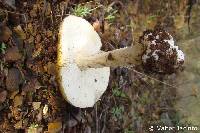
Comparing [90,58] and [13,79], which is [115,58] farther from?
[13,79]

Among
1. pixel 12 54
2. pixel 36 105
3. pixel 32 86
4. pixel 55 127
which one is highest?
pixel 12 54

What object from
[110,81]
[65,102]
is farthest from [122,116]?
[65,102]

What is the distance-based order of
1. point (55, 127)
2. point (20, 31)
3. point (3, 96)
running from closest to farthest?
1. point (3, 96)
2. point (20, 31)
3. point (55, 127)

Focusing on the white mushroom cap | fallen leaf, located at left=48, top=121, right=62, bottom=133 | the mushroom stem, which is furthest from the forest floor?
the mushroom stem

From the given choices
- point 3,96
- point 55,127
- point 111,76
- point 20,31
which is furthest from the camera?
point 111,76

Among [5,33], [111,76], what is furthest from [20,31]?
[111,76]

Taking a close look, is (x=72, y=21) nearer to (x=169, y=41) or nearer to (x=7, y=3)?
(x=7, y=3)

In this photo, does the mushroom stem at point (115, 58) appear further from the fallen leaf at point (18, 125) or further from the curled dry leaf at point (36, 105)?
the fallen leaf at point (18, 125)

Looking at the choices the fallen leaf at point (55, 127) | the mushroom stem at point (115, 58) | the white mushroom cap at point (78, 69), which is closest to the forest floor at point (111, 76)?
the fallen leaf at point (55, 127)
